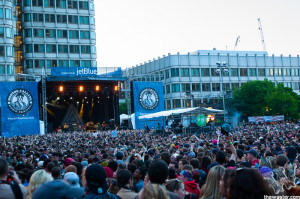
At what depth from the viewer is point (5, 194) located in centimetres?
488

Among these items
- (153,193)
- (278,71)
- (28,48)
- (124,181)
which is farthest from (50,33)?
(153,193)

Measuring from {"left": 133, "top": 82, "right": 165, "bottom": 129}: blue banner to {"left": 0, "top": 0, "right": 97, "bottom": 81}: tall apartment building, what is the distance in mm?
23110

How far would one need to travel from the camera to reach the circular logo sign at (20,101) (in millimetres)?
48781

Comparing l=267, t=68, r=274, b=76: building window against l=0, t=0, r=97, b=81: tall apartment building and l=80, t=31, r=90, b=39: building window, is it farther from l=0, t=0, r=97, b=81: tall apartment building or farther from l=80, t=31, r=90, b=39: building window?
l=80, t=31, r=90, b=39: building window

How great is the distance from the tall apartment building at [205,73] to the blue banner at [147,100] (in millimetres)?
18460

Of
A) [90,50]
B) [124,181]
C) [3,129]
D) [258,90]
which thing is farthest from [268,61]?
[124,181]

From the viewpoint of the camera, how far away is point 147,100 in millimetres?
54781

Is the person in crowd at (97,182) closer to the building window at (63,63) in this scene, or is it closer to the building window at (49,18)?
the building window at (63,63)

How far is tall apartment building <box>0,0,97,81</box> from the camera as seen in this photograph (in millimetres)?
71000

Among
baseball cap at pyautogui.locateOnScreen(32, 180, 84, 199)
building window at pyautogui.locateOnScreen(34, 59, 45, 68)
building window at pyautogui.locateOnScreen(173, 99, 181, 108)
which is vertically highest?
building window at pyautogui.locateOnScreen(34, 59, 45, 68)

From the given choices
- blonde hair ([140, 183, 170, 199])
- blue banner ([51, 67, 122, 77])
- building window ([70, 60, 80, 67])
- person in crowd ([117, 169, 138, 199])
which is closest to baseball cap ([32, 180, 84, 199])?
blonde hair ([140, 183, 170, 199])

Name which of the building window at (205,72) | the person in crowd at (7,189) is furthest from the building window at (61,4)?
the person in crowd at (7,189)

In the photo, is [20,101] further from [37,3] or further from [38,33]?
[37,3]

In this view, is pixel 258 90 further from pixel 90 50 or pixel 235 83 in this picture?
pixel 90 50
